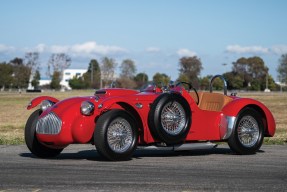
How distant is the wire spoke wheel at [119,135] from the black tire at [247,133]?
2.28 meters

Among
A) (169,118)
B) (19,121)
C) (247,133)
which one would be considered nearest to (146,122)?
(169,118)

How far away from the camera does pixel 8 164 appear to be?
30.7ft

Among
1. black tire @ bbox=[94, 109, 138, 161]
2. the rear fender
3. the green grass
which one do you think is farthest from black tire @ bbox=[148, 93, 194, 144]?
the green grass

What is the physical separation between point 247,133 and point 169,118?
1878 mm

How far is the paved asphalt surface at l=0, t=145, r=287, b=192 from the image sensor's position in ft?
23.1

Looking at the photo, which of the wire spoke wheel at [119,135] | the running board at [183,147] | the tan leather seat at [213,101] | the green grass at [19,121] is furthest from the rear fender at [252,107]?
the green grass at [19,121]

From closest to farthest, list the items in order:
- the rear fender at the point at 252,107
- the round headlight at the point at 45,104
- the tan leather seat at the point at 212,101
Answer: the round headlight at the point at 45,104
the rear fender at the point at 252,107
the tan leather seat at the point at 212,101

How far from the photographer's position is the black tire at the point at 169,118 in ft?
33.2

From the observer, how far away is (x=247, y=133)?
448 inches

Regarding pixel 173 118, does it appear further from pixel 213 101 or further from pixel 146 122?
pixel 213 101

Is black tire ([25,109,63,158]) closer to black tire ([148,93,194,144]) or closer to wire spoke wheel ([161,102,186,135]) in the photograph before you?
black tire ([148,93,194,144])

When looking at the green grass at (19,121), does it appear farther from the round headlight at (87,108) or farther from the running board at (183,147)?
the round headlight at (87,108)

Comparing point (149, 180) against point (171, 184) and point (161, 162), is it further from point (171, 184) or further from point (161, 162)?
point (161, 162)

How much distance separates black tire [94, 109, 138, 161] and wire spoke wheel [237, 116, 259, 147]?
2410 mm
